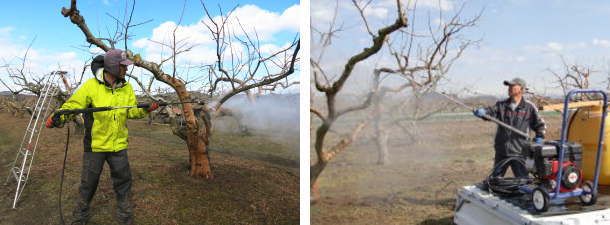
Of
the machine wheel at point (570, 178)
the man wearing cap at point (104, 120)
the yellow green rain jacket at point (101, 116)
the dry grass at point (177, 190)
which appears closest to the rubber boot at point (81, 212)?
the man wearing cap at point (104, 120)

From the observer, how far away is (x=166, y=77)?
4.00 metres

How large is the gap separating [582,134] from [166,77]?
3.82 metres

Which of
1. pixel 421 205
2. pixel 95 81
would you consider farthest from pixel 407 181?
pixel 95 81

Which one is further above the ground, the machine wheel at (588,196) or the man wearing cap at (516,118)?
the man wearing cap at (516,118)

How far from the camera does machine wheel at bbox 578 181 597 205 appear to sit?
2260 millimetres

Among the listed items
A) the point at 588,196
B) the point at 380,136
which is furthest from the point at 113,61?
the point at 588,196

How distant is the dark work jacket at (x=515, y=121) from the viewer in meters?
2.80

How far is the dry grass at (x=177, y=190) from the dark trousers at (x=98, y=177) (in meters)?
0.43

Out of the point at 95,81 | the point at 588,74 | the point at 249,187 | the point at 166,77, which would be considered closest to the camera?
the point at 95,81

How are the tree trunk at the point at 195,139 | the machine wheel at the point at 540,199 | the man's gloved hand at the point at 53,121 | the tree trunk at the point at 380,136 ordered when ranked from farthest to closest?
the tree trunk at the point at 195,139 < the tree trunk at the point at 380,136 < the man's gloved hand at the point at 53,121 < the machine wheel at the point at 540,199

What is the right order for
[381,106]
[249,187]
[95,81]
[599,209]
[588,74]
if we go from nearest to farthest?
1. [599,209]
2. [95,81]
3. [381,106]
4. [249,187]
5. [588,74]

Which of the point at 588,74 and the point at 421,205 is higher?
the point at 588,74

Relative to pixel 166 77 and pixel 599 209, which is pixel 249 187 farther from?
pixel 599 209

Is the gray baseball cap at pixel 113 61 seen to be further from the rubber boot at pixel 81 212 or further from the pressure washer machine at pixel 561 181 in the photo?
the pressure washer machine at pixel 561 181
